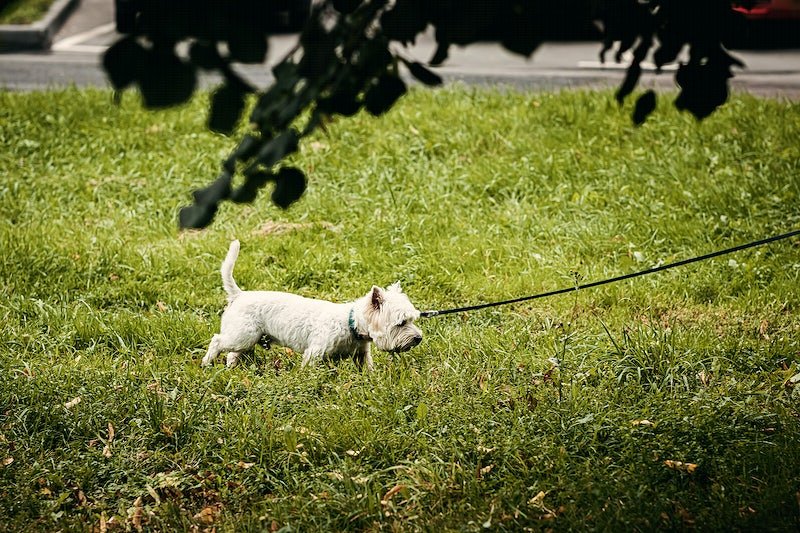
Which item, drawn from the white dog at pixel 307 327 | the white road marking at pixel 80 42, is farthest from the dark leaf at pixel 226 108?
the white road marking at pixel 80 42

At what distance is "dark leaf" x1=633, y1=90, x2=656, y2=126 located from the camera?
338 cm

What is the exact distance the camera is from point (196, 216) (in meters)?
2.47

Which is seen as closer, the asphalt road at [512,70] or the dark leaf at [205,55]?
the dark leaf at [205,55]

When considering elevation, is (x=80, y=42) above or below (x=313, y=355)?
below

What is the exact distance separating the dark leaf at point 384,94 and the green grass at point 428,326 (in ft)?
5.87

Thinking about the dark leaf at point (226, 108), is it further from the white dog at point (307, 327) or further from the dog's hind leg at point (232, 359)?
the dog's hind leg at point (232, 359)

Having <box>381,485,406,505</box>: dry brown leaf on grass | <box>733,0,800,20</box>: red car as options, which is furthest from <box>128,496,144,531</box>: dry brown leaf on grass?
<box>733,0,800,20</box>: red car

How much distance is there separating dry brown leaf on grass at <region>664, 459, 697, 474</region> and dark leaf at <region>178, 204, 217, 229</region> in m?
2.50

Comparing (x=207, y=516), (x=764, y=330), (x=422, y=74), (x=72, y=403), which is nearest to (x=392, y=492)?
(x=207, y=516)

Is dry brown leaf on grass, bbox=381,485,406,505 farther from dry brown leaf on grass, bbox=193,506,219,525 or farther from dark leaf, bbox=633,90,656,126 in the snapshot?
dark leaf, bbox=633,90,656,126

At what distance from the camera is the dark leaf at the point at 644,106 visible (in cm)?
338

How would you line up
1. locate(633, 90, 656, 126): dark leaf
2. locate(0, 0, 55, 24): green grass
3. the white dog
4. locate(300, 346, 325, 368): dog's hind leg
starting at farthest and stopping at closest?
locate(0, 0, 55, 24): green grass → locate(300, 346, 325, 368): dog's hind leg → the white dog → locate(633, 90, 656, 126): dark leaf

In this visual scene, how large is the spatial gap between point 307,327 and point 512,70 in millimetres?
7326

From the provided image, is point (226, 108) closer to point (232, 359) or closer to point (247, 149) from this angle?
point (247, 149)
